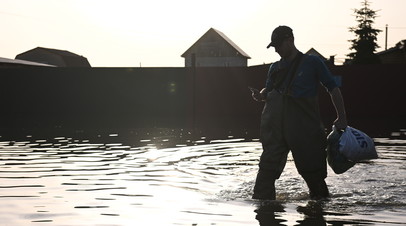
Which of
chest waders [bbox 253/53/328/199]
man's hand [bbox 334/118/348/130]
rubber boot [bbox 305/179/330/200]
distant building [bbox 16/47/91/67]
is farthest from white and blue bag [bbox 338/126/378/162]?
distant building [bbox 16/47/91/67]

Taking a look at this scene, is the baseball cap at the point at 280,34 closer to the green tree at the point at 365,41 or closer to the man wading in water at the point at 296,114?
the man wading in water at the point at 296,114

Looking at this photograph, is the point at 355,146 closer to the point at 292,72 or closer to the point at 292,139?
the point at 292,139

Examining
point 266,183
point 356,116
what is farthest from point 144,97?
point 266,183

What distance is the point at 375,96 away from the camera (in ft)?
77.8

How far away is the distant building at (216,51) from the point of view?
2916 inches

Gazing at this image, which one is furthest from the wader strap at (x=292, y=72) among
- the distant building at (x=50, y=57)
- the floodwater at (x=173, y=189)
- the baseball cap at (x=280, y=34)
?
the distant building at (x=50, y=57)

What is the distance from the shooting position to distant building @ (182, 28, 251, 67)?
74.1 m

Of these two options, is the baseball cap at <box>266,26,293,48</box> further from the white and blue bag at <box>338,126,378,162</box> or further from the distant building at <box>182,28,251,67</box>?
the distant building at <box>182,28,251,67</box>

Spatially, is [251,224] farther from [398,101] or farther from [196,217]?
[398,101]

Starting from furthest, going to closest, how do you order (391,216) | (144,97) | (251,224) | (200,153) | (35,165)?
(144,97), (200,153), (35,165), (391,216), (251,224)

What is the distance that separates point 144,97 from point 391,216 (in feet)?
64.3

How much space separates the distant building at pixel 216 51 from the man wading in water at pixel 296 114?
218 ft

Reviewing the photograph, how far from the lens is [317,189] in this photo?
6.91 metres

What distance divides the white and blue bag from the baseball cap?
108cm
